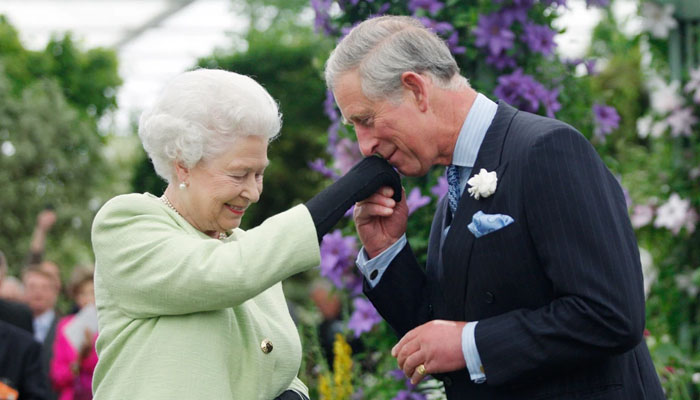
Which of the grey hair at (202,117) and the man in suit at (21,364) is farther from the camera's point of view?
the man in suit at (21,364)

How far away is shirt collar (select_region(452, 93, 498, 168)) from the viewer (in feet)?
7.32

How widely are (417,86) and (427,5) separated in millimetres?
1404

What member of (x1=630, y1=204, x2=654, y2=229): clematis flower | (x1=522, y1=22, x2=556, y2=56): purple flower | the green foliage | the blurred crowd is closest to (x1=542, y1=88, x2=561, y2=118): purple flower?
(x1=522, y1=22, x2=556, y2=56): purple flower

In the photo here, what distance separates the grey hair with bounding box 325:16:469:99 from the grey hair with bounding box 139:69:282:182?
282mm

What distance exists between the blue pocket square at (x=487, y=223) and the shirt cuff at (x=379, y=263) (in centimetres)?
38

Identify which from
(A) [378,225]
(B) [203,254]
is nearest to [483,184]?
(A) [378,225]

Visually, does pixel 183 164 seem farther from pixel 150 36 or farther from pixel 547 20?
pixel 150 36

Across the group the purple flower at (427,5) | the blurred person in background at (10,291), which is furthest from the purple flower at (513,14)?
the blurred person in background at (10,291)

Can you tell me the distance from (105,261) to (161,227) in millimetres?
149

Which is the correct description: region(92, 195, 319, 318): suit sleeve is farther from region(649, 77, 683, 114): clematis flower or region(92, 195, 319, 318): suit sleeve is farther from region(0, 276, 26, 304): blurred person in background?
region(0, 276, 26, 304): blurred person in background

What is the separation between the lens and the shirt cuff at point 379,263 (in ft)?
7.96

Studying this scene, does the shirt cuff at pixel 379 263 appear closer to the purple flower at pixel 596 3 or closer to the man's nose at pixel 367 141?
the man's nose at pixel 367 141

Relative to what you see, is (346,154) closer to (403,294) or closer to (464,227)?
(403,294)

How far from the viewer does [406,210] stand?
242 cm
